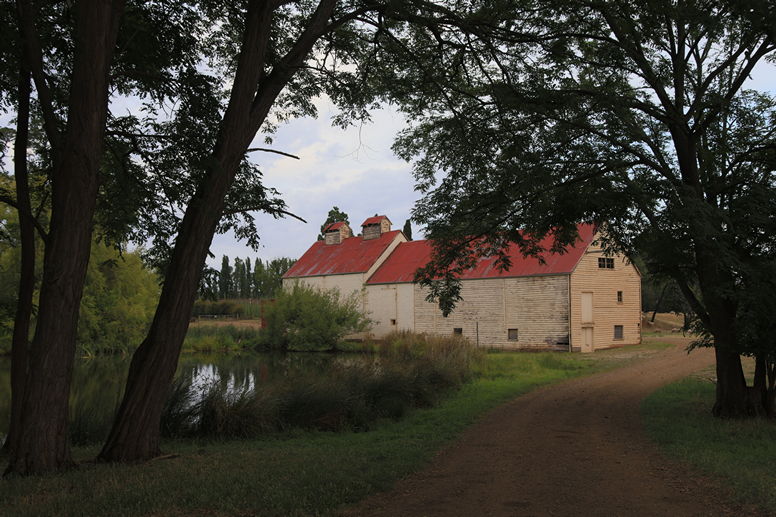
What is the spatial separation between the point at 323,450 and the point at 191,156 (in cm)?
495

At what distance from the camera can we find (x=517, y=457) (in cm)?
893

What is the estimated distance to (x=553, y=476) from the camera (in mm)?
7645

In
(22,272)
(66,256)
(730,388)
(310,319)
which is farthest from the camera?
(310,319)

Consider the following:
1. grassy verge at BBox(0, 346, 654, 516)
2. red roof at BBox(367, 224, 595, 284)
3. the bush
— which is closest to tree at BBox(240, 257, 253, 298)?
red roof at BBox(367, 224, 595, 284)

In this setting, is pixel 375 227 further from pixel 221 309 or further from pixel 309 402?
pixel 221 309

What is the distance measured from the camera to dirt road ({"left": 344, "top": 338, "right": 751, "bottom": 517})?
6219 millimetres

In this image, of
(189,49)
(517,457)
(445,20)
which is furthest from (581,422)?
(189,49)

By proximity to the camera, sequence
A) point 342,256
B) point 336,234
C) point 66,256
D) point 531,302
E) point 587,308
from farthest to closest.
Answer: point 336,234, point 342,256, point 531,302, point 587,308, point 66,256

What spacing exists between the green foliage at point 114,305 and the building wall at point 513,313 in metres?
18.4

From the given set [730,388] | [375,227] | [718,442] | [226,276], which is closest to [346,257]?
[375,227]

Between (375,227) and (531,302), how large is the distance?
1891 cm

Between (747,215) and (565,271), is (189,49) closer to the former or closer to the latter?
(747,215)

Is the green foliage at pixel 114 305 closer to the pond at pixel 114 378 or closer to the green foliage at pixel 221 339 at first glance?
the pond at pixel 114 378

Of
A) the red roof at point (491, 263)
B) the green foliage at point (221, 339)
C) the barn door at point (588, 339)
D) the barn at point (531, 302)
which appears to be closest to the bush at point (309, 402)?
the red roof at point (491, 263)
